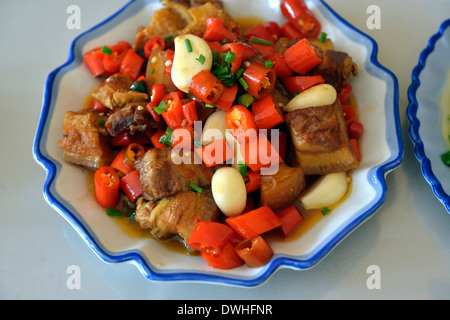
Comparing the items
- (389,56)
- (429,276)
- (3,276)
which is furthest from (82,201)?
(389,56)

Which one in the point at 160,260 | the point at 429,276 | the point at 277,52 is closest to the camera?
the point at 160,260

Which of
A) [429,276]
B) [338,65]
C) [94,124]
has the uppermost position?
[94,124]

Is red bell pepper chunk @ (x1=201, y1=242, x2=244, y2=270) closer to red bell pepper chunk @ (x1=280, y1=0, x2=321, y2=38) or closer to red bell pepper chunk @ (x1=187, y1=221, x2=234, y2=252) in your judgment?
red bell pepper chunk @ (x1=187, y1=221, x2=234, y2=252)

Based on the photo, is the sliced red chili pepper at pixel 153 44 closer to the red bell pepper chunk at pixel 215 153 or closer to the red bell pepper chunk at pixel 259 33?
the red bell pepper chunk at pixel 259 33

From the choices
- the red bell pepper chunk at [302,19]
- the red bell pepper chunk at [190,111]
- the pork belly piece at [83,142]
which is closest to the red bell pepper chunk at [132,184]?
the pork belly piece at [83,142]

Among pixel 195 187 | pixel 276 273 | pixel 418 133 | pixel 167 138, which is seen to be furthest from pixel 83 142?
pixel 418 133

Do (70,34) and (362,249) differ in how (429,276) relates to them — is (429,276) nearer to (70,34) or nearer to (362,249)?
(362,249)

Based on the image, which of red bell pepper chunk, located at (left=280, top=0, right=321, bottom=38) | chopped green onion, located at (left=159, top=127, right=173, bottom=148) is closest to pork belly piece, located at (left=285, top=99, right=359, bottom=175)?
chopped green onion, located at (left=159, top=127, right=173, bottom=148)

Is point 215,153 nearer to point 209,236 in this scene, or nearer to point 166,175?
point 166,175
